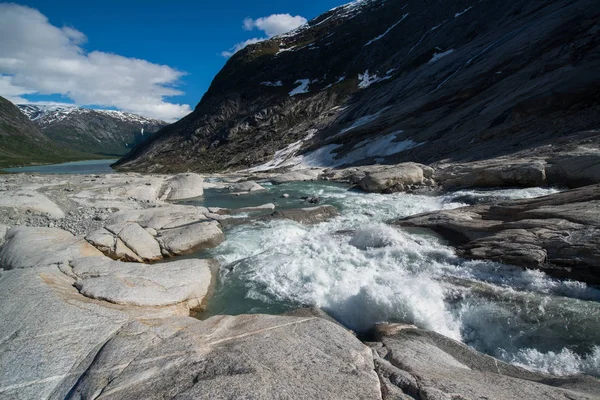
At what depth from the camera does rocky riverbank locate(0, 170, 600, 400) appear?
15.4ft

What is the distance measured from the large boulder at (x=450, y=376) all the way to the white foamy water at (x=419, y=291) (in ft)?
3.28

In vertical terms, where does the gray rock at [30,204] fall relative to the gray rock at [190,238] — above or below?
above

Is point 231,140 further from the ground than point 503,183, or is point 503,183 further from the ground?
point 231,140

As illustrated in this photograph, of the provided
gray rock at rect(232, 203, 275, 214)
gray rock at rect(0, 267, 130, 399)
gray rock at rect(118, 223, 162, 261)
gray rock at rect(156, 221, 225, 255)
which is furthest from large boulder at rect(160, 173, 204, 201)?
gray rock at rect(0, 267, 130, 399)

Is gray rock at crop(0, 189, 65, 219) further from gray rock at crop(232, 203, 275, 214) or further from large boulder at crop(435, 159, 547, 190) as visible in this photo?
large boulder at crop(435, 159, 547, 190)

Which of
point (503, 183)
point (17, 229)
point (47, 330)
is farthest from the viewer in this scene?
point (503, 183)

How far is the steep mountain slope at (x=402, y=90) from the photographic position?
1195 inches

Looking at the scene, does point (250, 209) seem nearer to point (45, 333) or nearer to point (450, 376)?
point (45, 333)

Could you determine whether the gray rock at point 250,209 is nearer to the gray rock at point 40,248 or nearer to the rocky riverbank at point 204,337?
the rocky riverbank at point 204,337

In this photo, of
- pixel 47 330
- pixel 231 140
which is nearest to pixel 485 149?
pixel 47 330

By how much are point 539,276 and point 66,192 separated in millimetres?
28654

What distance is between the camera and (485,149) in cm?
2928

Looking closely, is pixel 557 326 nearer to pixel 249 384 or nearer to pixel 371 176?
pixel 249 384

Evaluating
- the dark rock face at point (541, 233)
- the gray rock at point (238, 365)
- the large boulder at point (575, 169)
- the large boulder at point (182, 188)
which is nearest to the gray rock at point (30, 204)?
the large boulder at point (182, 188)
